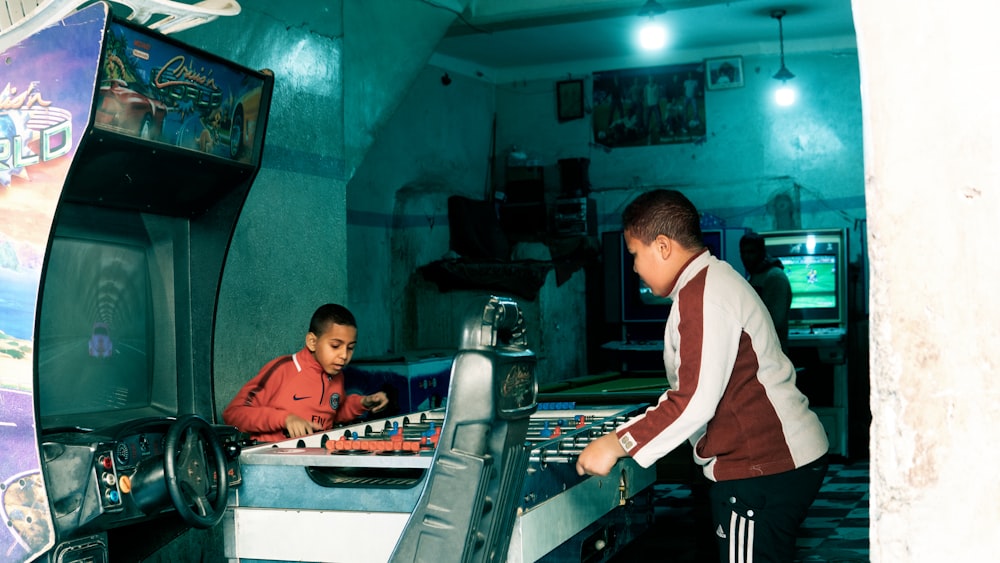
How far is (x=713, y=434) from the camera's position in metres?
2.80

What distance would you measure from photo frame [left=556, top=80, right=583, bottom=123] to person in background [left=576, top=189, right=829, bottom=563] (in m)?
9.02

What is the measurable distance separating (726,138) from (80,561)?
9.43 m

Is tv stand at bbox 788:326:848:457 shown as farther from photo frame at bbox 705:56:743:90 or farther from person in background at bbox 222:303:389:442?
person in background at bbox 222:303:389:442

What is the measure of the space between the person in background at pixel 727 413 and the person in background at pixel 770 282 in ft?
14.0

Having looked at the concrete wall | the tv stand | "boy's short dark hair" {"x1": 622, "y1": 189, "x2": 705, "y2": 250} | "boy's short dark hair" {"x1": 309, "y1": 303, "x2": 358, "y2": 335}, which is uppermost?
the concrete wall

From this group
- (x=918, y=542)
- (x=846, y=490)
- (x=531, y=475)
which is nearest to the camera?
(x=918, y=542)

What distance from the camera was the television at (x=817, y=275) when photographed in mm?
9062

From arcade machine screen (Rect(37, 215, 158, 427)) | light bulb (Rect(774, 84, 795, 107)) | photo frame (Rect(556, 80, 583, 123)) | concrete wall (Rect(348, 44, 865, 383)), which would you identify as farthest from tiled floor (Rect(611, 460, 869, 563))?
photo frame (Rect(556, 80, 583, 123))

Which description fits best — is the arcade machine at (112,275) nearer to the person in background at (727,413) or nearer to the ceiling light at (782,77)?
the person in background at (727,413)

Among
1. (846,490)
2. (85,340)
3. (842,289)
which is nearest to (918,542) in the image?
(85,340)

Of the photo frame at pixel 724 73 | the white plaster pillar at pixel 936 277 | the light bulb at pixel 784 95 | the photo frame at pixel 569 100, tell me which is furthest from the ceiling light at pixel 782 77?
the white plaster pillar at pixel 936 277

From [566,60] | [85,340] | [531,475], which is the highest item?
[566,60]

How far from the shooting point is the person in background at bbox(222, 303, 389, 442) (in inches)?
159

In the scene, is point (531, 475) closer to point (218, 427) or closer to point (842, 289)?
point (218, 427)
